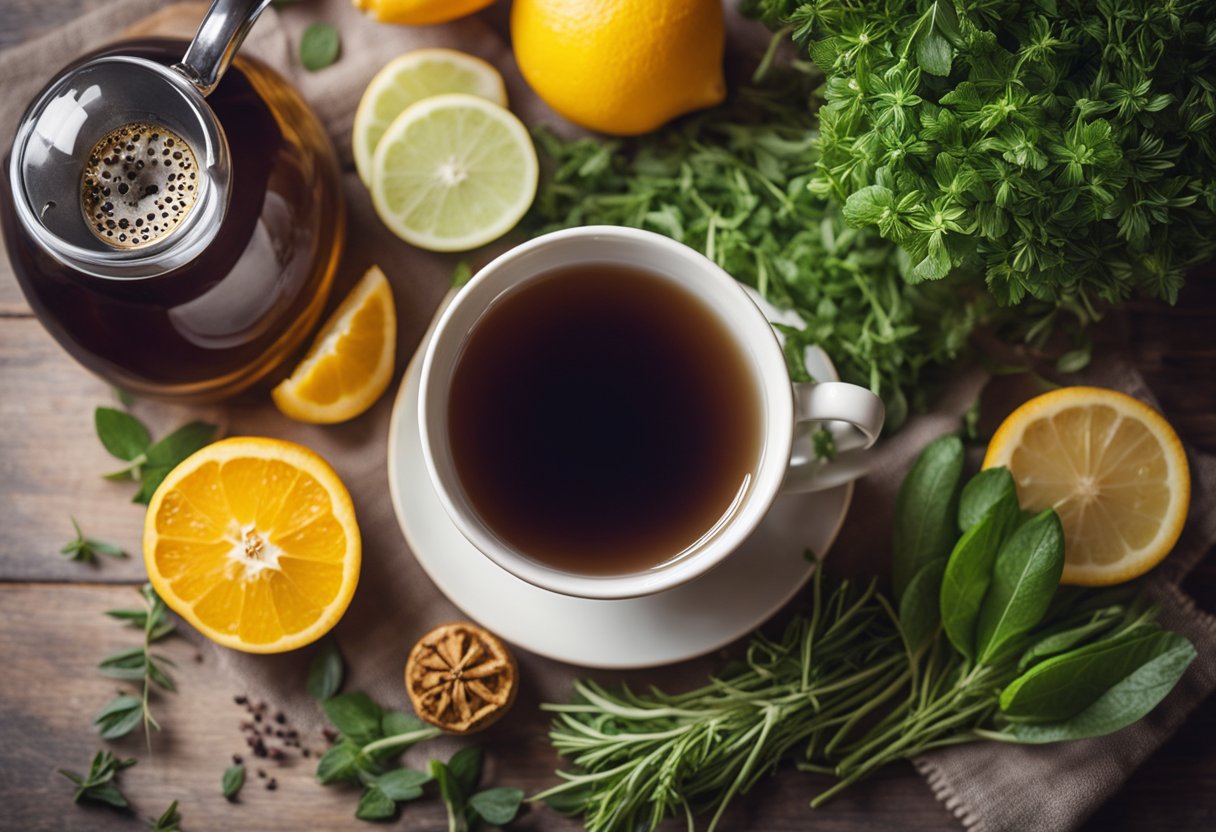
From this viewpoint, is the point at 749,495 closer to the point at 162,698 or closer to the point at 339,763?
the point at 339,763

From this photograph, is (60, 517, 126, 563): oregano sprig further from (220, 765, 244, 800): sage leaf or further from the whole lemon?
the whole lemon

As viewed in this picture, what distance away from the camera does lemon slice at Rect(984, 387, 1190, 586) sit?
4.24ft

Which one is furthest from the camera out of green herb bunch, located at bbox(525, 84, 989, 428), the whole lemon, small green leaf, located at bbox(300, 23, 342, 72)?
small green leaf, located at bbox(300, 23, 342, 72)

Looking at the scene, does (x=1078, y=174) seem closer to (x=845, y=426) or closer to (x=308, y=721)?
(x=845, y=426)

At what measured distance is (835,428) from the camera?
117 cm

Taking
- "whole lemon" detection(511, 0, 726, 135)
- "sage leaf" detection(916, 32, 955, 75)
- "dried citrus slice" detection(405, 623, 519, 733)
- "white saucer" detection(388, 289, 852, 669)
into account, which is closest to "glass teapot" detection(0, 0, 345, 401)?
"white saucer" detection(388, 289, 852, 669)

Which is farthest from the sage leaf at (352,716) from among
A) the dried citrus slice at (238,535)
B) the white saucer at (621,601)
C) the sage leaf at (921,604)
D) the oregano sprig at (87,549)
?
the sage leaf at (921,604)

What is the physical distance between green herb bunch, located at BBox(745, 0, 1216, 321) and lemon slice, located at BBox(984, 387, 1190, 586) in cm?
26

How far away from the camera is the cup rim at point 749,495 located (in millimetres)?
1028

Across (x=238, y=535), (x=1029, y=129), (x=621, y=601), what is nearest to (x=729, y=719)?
(x=621, y=601)

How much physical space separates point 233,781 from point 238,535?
0.40 m

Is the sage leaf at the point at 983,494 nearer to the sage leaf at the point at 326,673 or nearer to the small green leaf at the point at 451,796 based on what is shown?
the small green leaf at the point at 451,796

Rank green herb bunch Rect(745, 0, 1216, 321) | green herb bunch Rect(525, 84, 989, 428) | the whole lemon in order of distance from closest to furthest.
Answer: green herb bunch Rect(745, 0, 1216, 321)
the whole lemon
green herb bunch Rect(525, 84, 989, 428)

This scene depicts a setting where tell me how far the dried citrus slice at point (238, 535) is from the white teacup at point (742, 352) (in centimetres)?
27
